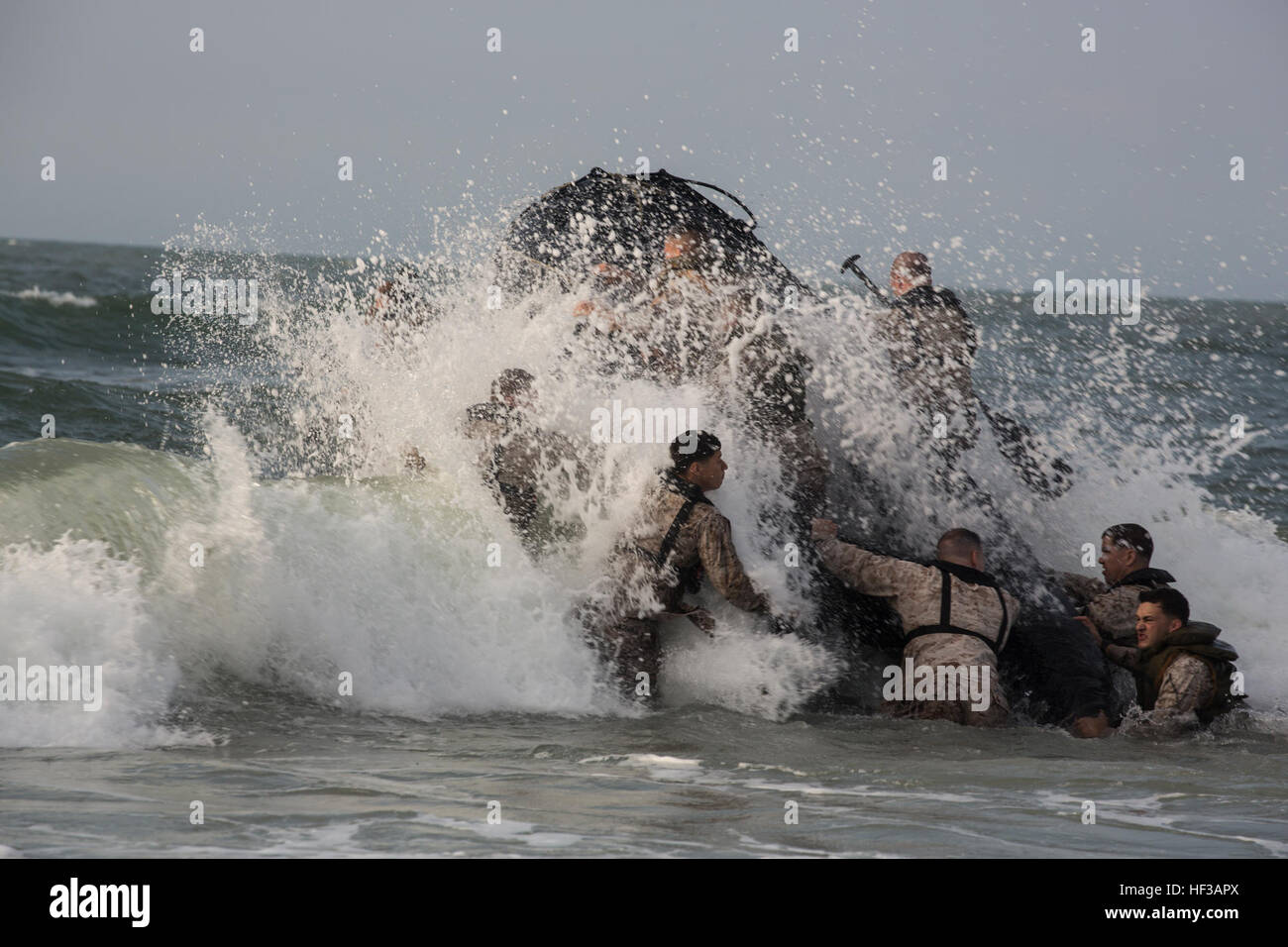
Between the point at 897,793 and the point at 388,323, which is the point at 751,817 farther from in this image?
the point at 388,323

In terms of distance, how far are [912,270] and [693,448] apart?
2.56 meters

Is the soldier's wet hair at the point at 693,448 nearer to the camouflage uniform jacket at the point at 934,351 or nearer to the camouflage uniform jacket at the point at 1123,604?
the camouflage uniform jacket at the point at 934,351

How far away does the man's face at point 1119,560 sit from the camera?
783 cm

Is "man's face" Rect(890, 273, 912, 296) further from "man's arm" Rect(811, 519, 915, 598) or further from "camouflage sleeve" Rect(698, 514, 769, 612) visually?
→ "camouflage sleeve" Rect(698, 514, 769, 612)

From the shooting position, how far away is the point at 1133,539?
308 inches

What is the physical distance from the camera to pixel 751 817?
5008mm

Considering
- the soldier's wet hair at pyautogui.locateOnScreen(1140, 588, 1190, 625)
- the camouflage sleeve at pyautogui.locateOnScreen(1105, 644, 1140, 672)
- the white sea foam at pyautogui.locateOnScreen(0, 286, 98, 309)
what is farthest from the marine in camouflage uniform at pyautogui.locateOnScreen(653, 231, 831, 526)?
the white sea foam at pyautogui.locateOnScreen(0, 286, 98, 309)

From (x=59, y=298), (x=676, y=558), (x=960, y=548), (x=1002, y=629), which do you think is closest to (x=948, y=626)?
(x=1002, y=629)

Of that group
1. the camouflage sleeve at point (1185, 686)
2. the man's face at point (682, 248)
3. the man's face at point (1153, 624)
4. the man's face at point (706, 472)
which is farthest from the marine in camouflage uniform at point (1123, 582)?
the man's face at point (682, 248)

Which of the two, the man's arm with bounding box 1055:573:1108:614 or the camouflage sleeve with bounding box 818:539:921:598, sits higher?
the camouflage sleeve with bounding box 818:539:921:598

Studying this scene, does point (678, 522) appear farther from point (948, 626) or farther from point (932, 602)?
point (948, 626)

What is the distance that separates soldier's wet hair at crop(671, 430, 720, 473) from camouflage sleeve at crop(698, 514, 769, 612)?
0.32 meters

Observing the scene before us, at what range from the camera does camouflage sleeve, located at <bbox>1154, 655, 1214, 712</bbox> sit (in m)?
6.87

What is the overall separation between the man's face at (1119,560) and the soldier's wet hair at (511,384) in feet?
11.8
